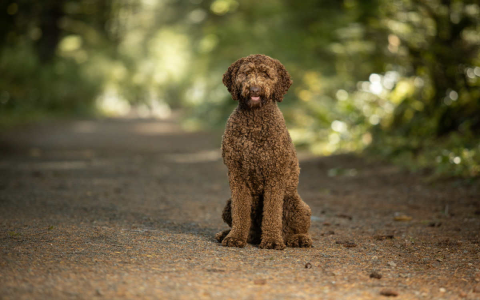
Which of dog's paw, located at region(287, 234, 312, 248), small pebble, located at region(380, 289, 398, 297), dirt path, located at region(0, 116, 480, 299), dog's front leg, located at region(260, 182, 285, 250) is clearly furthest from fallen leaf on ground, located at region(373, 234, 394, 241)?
small pebble, located at region(380, 289, 398, 297)

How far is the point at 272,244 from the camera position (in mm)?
4945

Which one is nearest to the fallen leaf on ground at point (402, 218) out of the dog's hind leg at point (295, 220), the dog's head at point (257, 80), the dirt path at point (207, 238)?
the dirt path at point (207, 238)

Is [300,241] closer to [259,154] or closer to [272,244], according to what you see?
[272,244]

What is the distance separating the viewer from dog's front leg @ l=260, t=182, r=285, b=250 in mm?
4898

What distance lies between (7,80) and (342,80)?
17061mm

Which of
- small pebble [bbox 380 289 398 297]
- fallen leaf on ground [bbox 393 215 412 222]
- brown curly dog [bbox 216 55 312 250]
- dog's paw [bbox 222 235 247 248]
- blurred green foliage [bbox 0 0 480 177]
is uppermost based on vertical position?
blurred green foliage [bbox 0 0 480 177]

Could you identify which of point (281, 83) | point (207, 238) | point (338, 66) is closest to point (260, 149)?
point (281, 83)

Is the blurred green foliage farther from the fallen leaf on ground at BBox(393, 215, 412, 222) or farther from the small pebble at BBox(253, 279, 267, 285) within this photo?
the small pebble at BBox(253, 279, 267, 285)

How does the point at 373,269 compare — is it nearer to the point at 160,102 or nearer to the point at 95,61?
the point at 95,61

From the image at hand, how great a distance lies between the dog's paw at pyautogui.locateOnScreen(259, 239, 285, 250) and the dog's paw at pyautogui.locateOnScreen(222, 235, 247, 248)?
180mm

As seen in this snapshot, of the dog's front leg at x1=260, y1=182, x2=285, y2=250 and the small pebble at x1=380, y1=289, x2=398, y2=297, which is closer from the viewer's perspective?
the small pebble at x1=380, y1=289, x2=398, y2=297

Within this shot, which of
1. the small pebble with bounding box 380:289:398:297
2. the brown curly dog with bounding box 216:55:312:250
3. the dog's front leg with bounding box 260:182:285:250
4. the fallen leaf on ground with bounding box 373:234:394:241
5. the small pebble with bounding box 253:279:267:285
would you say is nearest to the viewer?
the small pebble with bounding box 380:289:398:297

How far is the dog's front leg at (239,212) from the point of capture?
4961 mm

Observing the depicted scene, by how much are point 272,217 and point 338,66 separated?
1175 centimetres
